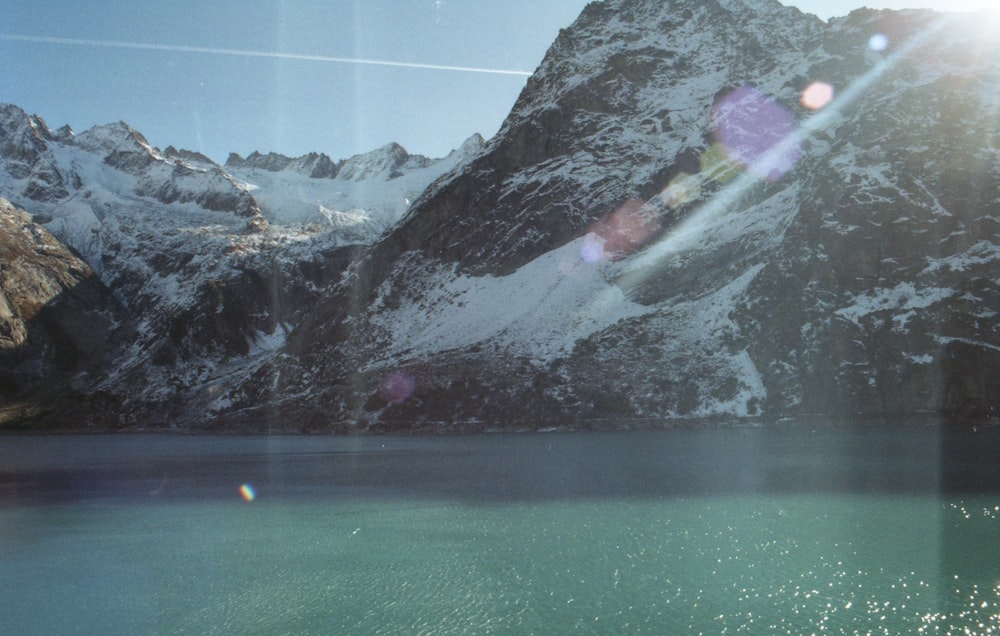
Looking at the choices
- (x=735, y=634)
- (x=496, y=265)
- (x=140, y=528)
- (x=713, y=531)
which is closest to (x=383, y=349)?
(x=496, y=265)

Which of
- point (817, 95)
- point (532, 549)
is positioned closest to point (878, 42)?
point (817, 95)

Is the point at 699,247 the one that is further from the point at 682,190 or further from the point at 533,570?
the point at 533,570

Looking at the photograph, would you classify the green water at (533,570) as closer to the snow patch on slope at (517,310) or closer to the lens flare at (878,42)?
the snow patch on slope at (517,310)

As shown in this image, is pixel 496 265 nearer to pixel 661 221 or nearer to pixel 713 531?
pixel 661 221

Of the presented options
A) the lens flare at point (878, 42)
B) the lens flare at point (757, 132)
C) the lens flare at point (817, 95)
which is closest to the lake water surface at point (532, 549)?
the lens flare at point (757, 132)

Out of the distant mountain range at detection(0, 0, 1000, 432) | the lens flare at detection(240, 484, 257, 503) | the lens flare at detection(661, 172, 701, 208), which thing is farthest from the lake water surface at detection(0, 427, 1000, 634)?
the lens flare at detection(661, 172, 701, 208)

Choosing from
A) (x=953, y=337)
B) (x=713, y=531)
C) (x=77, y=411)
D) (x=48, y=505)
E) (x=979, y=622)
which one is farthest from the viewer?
(x=77, y=411)
